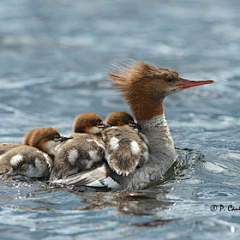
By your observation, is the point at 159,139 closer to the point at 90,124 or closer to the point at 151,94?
the point at 151,94

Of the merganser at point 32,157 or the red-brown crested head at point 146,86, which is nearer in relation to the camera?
the merganser at point 32,157

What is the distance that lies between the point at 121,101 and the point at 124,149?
5.86m

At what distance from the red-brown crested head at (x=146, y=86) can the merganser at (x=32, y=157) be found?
148 centimetres

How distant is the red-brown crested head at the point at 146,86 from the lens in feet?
26.9

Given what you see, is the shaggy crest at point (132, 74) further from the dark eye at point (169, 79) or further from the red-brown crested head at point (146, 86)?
the dark eye at point (169, 79)

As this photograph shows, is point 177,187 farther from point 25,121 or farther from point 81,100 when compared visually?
point 81,100

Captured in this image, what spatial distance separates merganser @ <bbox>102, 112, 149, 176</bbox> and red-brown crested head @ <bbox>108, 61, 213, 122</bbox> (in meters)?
0.56

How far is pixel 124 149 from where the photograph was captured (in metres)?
7.09

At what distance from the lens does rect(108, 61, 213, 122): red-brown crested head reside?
8.20m
